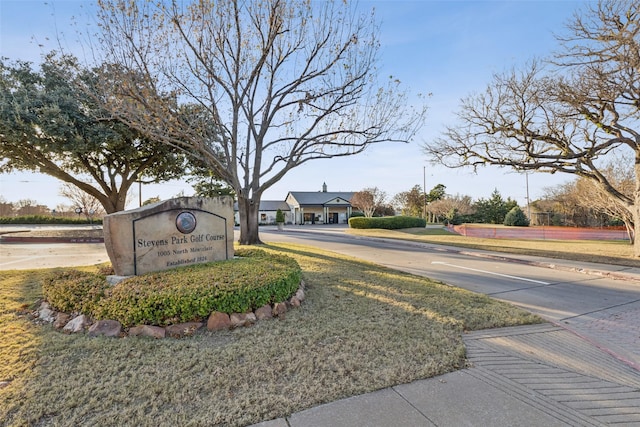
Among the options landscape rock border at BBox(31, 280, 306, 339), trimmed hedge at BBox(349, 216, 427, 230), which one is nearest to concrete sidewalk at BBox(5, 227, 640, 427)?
landscape rock border at BBox(31, 280, 306, 339)

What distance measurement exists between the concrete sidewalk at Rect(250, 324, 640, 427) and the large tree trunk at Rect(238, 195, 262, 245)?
32.8 ft

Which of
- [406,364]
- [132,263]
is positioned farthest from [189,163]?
[406,364]

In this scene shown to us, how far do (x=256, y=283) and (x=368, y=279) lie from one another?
3412 mm

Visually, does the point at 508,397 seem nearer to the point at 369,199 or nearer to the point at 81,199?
the point at 369,199

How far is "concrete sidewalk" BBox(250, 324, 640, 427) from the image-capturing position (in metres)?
2.50

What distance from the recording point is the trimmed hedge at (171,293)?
4.05 metres

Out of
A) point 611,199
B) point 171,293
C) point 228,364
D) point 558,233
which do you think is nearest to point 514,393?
point 228,364

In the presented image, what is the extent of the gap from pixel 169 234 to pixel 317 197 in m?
48.3

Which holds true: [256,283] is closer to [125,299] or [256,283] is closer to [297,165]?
[125,299]

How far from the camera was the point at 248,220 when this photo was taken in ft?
41.3

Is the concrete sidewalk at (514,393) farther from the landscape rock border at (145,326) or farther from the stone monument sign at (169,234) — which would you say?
the stone monument sign at (169,234)

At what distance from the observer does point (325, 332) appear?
4.12 m

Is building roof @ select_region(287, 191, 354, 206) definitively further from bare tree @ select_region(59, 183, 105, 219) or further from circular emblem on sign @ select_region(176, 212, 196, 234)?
circular emblem on sign @ select_region(176, 212, 196, 234)

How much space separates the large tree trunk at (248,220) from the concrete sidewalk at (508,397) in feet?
32.8
